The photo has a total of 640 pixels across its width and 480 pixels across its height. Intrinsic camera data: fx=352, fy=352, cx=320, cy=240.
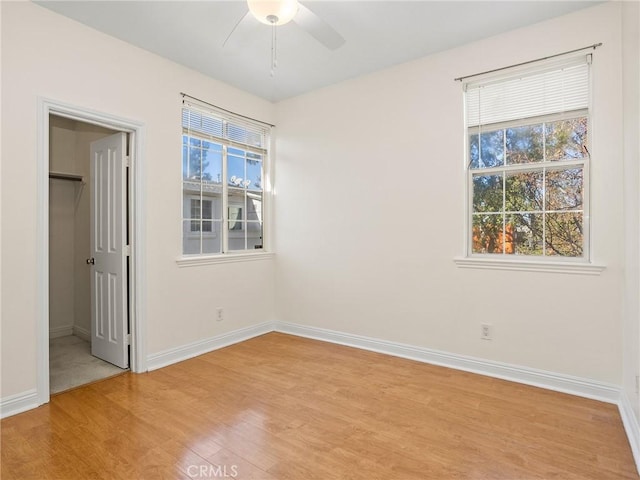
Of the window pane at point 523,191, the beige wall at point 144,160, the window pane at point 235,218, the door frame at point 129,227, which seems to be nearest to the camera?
the beige wall at point 144,160

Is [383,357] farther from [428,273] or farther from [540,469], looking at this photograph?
[540,469]

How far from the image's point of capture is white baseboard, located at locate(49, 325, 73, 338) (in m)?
4.26

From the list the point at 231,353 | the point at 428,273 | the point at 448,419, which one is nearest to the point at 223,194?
the point at 231,353

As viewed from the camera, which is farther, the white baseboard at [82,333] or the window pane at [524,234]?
the white baseboard at [82,333]

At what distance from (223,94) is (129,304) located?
95.2 inches

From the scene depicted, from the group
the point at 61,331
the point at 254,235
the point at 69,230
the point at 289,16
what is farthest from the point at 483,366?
the point at 69,230

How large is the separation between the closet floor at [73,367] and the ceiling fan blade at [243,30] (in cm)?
290

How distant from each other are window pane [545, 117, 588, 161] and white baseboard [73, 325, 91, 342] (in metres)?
5.12

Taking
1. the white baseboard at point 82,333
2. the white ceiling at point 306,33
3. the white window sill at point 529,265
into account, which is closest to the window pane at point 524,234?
the white window sill at point 529,265

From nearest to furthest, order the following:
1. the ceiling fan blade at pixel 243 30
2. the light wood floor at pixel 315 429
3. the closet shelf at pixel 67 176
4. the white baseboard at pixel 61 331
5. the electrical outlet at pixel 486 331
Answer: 1. the light wood floor at pixel 315 429
2. the ceiling fan blade at pixel 243 30
3. the electrical outlet at pixel 486 331
4. the closet shelf at pixel 67 176
5. the white baseboard at pixel 61 331

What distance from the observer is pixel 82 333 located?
168 inches

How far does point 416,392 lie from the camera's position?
276cm

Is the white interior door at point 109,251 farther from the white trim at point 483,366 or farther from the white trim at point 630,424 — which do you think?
the white trim at point 630,424

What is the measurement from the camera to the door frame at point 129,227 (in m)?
2.57
